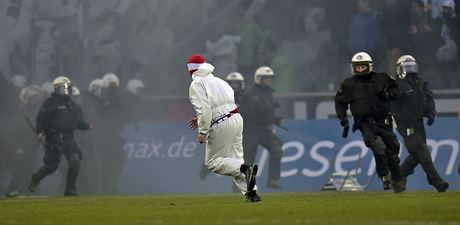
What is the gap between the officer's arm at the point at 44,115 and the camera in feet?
95.0

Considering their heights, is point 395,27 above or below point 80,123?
above

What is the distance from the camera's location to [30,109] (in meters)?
33.3

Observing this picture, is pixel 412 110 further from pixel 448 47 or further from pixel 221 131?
pixel 448 47

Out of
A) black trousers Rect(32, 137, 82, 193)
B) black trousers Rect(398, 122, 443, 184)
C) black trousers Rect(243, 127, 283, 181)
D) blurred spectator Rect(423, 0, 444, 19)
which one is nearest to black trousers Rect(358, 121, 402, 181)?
black trousers Rect(398, 122, 443, 184)

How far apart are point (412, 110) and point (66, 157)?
862 cm

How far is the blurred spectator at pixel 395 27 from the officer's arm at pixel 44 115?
777cm

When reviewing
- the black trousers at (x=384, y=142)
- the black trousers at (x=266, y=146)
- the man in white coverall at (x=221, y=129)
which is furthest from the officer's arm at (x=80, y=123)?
the man in white coverall at (x=221, y=129)

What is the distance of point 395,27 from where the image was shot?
1220 inches

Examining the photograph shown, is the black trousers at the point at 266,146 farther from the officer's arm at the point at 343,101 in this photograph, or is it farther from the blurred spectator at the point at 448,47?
the officer's arm at the point at 343,101

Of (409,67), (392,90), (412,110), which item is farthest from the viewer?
(409,67)

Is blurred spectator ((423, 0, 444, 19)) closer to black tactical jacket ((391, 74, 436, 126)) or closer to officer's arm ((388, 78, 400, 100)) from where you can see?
black tactical jacket ((391, 74, 436, 126))

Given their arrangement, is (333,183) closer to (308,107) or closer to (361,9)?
(308,107)

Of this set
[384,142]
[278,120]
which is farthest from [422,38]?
[384,142]

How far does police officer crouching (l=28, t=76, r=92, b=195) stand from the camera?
1141 inches
